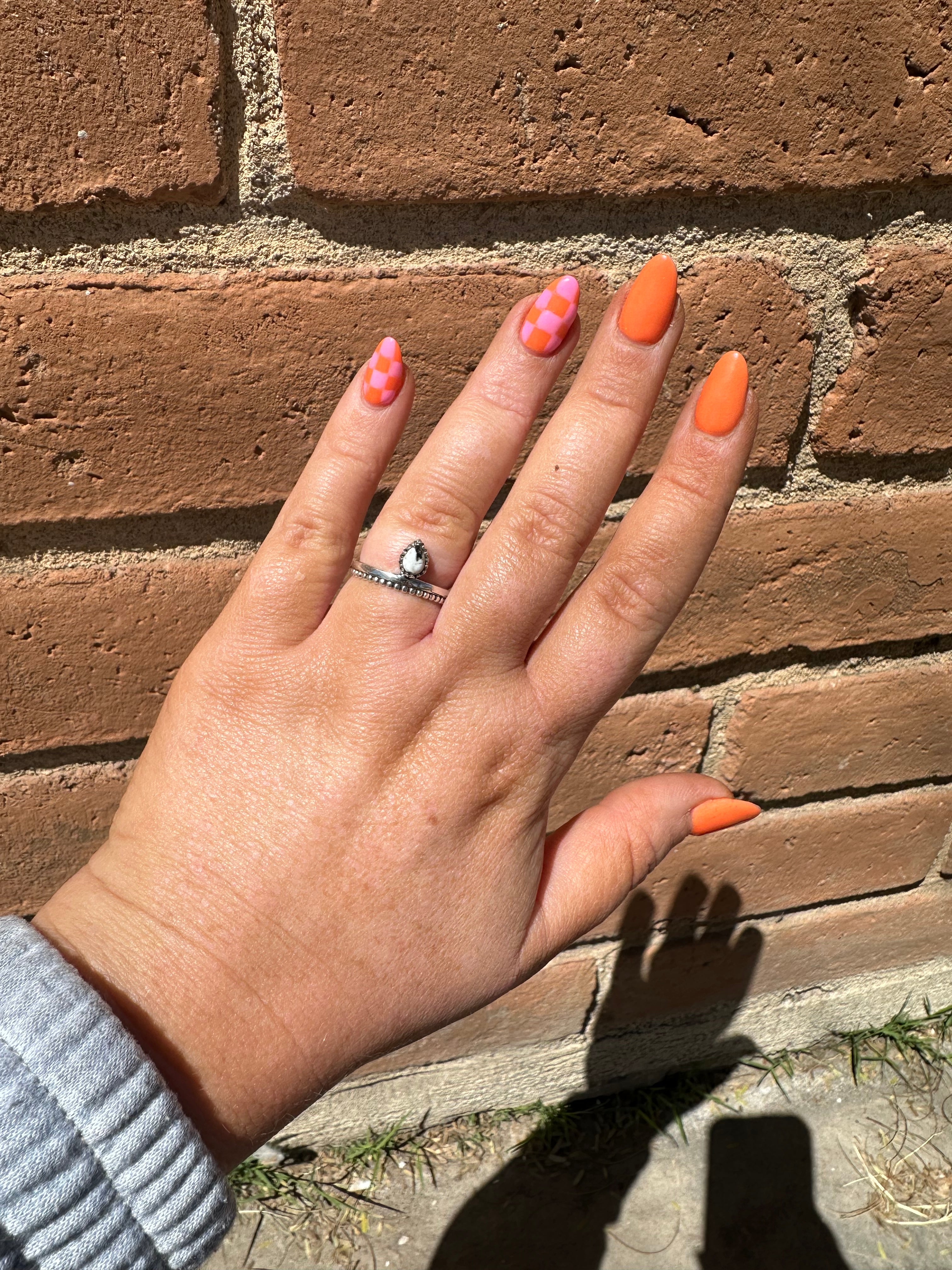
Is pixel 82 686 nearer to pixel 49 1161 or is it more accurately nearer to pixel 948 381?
pixel 49 1161

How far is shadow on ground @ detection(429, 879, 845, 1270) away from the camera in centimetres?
108

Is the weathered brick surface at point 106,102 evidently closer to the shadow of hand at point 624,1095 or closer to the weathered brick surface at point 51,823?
the weathered brick surface at point 51,823

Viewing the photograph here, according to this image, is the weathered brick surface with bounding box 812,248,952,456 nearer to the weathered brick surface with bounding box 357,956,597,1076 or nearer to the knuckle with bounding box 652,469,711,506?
the knuckle with bounding box 652,469,711,506

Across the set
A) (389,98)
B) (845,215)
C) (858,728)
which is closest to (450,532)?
(389,98)

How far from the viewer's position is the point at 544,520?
59cm

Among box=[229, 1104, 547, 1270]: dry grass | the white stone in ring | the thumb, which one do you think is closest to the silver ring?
the white stone in ring

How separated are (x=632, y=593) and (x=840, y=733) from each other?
456 millimetres

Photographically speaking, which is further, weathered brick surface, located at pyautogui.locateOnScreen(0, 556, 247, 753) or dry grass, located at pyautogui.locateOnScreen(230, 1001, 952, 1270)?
dry grass, located at pyautogui.locateOnScreen(230, 1001, 952, 1270)

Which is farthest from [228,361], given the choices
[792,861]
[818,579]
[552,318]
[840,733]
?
[792,861]

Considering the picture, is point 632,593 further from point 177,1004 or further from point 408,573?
point 177,1004

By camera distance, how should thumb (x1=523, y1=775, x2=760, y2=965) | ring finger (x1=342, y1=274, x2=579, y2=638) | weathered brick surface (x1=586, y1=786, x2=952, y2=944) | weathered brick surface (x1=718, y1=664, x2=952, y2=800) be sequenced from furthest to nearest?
weathered brick surface (x1=586, y1=786, x2=952, y2=944) → weathered brick surface (x1=718, y1=664, x2=952, y2=800) → thumb (x1=523, y1=775, x2=760, y2=965) → ring finger (x1=342, y1=274, x2=579, y2=638)

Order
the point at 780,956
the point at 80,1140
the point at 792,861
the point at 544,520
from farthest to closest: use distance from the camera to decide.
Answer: the point at 780,956
the point at 792,861
the point at 544,520
the point at 80,1140

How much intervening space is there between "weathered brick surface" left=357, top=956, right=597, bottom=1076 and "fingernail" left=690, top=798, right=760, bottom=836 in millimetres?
382

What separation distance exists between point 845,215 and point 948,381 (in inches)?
6.7
